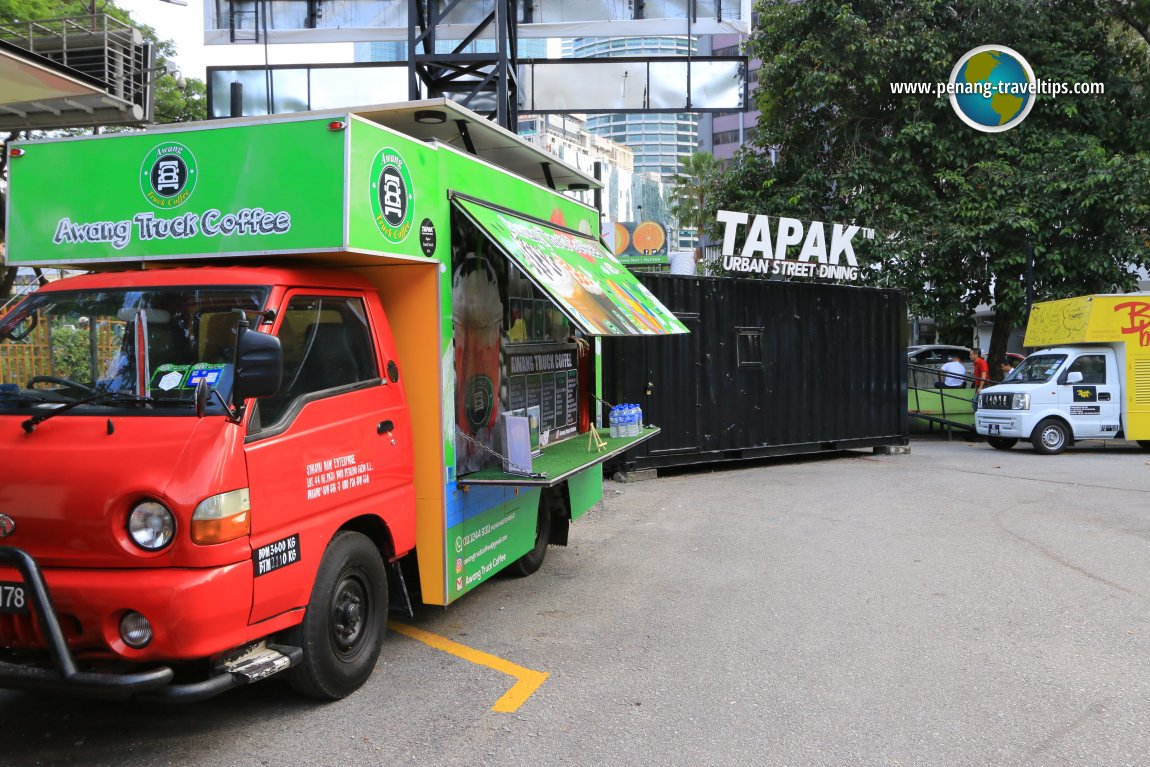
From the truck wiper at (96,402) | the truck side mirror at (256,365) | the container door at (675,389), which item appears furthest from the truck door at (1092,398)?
the truck wiper at (96,402)

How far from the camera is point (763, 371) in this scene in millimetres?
14156

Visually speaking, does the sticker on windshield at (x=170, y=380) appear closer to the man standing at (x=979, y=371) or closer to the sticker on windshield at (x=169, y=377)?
the sticker on windshield at (x=169, y=377)

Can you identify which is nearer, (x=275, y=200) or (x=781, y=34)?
(x=275, y=200)

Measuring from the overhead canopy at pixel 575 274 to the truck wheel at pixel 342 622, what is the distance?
73.6 inches

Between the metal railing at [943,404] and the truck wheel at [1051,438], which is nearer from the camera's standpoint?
the truck wheel at [1051,438]

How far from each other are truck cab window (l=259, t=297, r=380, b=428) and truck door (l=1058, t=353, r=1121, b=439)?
15.1 metres

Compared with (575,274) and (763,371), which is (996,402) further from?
(575,274)

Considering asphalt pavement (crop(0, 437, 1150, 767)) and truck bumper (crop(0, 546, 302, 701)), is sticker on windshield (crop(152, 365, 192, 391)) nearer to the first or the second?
truck bumper (crop(0, 546, 302, 701))

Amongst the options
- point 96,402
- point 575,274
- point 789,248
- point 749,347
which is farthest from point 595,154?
point 96,402

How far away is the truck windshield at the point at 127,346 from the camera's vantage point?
4156mm

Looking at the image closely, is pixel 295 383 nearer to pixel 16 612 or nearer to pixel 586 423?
pixel 16 612

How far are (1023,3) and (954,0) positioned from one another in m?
1.35

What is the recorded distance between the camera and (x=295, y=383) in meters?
4.49

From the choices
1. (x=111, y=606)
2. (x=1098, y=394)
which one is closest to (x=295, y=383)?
(x=111, y=606)
